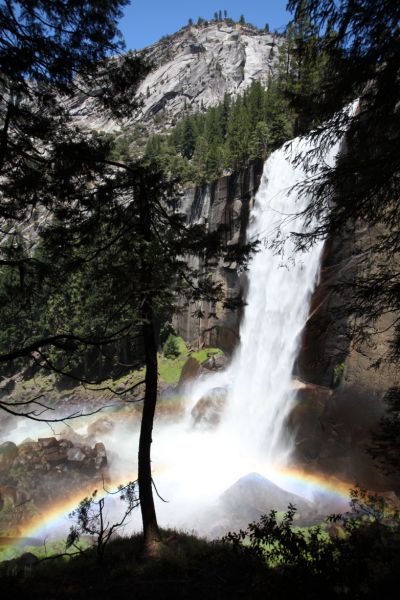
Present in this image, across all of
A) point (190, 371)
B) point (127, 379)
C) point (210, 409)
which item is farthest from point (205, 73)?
point (210, 409)

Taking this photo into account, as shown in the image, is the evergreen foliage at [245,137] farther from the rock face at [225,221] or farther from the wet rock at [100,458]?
the wet rock at [100,458]

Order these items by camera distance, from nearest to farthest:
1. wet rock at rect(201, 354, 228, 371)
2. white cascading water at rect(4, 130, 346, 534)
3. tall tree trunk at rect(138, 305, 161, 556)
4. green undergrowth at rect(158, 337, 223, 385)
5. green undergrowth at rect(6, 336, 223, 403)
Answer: tall tree trunk at rect(138, 305, 161, 556) < white cascading water at rect(4, 130, 346, 534) < wet rock at rect(201, 354, 228, 371) < green undergrowth at rect(158, 337, 223, 385) < green undergrowth at rect(6, 336, 223, 403)

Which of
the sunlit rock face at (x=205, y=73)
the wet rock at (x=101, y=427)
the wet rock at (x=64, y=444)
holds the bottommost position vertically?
the wet rock at (x=101, y=427)

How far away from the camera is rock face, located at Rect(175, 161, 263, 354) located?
28.5 meters

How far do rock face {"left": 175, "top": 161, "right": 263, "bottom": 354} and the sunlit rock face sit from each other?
96.9 meters

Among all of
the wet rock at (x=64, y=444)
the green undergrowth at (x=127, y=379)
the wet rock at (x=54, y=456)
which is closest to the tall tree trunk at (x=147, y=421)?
the wet rock at (x=54, y=456)

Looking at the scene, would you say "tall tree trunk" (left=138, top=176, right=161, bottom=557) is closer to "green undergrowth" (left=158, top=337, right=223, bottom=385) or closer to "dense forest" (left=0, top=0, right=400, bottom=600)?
"dense forest" (left=0, top=0, right=400, bottom=600)

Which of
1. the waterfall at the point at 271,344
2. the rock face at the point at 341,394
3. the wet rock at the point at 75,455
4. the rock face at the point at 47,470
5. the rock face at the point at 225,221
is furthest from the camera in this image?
the rock face at the point at 225,221

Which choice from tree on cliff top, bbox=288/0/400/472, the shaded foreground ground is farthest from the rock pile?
tree on cliff top, bbox=288/0/400/472

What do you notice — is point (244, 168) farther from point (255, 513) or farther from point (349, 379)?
point (255, 513)

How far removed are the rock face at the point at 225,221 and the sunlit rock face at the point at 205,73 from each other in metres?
96.9

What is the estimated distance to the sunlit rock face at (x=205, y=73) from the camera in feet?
414

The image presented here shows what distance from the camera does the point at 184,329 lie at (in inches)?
1422

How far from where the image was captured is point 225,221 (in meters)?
31.4
